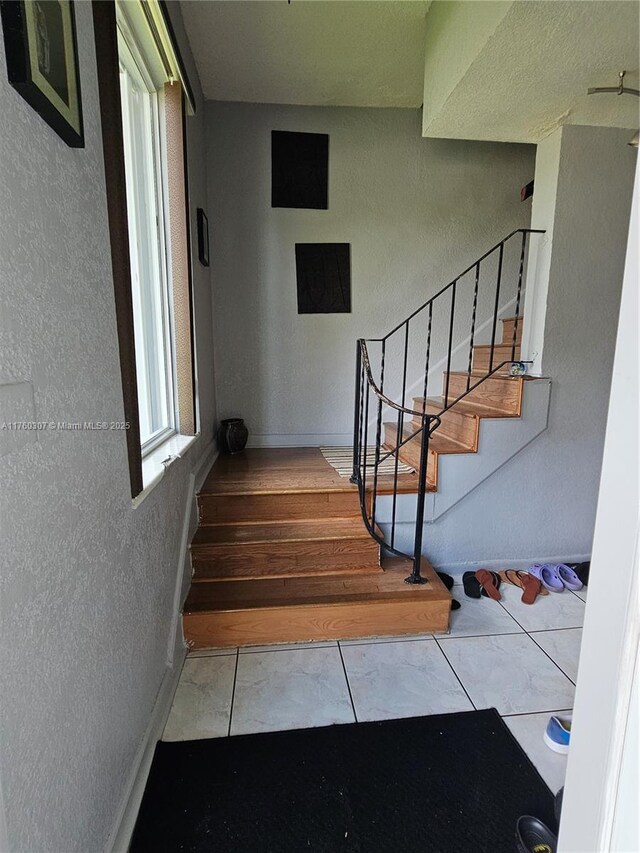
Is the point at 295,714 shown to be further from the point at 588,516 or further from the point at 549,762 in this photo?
the point at 588,516

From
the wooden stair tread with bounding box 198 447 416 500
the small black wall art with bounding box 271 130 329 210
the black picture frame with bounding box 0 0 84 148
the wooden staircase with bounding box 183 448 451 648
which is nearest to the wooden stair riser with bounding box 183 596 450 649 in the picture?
the wooden staircase with bounding box 183 448 451 648

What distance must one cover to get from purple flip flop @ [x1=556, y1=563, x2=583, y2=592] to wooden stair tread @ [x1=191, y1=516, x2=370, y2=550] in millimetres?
1294

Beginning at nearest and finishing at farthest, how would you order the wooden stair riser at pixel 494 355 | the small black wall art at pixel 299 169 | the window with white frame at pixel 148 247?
1. the window with white frame at pixel 148 247
2. the wooden stair riser at pixel 494 355
3. the small black wall art at pixel 299 169

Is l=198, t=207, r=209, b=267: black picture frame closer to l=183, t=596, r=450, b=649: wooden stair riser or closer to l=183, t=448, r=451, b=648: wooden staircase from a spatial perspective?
l=183, t=448, r=451, b=648: wooden staircase

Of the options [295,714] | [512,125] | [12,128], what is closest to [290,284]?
[512,125]

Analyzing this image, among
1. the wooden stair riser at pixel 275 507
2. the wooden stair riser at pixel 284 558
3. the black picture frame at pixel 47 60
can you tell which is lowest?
the wooden stair riser at pixel 284 558

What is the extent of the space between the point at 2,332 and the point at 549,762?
6.31ft

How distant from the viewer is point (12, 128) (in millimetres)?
665

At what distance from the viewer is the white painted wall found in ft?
1.74

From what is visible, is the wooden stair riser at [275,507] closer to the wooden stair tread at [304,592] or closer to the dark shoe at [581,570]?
the wooden stair tread at [304,592]

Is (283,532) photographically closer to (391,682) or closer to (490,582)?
(391,682)

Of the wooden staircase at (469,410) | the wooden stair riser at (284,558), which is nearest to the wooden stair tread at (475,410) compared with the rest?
the wooden staircase at (469,410)

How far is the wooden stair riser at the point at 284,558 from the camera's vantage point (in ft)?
6.52

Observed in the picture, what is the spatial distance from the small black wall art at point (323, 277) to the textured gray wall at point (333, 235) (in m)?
0.06
